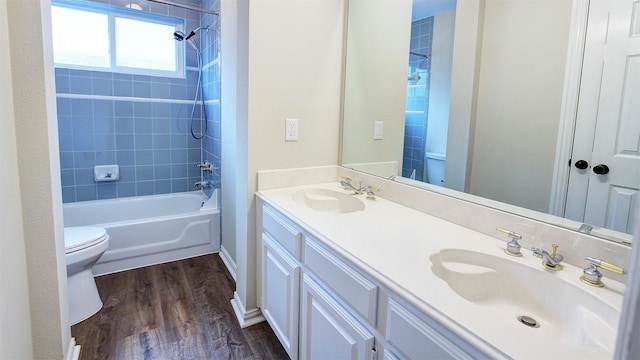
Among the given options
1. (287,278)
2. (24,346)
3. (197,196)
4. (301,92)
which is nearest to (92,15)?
(197,196)

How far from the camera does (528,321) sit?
0.93 metres

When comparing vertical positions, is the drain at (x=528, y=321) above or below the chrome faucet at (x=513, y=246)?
below

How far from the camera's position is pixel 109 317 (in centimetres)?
203

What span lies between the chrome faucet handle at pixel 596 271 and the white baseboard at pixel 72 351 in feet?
6.64

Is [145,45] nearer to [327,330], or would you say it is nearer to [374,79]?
[374,79]

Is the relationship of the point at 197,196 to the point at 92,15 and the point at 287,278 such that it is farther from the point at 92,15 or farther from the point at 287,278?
the point at 287,278

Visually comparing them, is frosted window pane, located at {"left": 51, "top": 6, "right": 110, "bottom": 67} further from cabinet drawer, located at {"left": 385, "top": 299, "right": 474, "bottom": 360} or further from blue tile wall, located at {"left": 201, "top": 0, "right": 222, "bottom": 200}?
cabinet drawer, located at {"left": 385, "top": 299, "right": 474, "bottom": 360}

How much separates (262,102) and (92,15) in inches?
96.7

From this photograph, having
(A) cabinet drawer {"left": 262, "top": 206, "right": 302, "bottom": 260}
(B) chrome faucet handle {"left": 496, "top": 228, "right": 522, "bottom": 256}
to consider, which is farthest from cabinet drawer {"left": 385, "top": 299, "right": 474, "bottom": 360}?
(A) cabinet drawer {"left": 262, "top": 206, "right": 302, "bottom": 260}

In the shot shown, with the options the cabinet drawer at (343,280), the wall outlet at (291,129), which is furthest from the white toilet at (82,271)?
the cabinet drawer at (343,280)

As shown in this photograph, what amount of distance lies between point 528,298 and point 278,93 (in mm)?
1434

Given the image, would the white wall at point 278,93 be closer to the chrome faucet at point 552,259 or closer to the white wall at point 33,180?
the white wall at point 33,180

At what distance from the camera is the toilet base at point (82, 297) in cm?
199

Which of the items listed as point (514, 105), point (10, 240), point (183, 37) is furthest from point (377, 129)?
point (183, 37)
